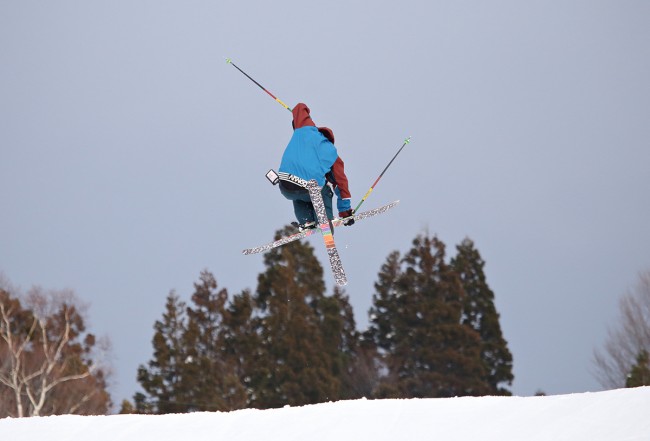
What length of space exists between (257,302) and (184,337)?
3670 mm

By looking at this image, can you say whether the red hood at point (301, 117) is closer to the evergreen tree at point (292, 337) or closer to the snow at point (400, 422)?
the snow at point (400, 422)

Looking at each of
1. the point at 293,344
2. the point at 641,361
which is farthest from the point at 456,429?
the point at 293,344

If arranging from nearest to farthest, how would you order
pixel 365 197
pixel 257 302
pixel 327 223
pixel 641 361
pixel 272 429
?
pixel 272 429, pixel 327 223, pixel 365 197, pixel 641 361, pixel 257 302

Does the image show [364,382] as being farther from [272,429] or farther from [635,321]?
[272,429]

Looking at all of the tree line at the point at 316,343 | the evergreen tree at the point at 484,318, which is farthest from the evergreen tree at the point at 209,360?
the evergreen tree at the point at 484,318

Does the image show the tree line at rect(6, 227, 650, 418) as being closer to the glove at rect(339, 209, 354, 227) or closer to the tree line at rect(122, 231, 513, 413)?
the tree line at rect(122, 231, 513, 413)

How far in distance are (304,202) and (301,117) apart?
113cm

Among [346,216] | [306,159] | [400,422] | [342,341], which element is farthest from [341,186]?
[342,341]

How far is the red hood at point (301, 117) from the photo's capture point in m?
11.6

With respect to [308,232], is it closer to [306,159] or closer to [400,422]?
[306,159]

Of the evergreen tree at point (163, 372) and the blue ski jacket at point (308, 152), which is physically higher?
the evergreen tree at point (163, 372)

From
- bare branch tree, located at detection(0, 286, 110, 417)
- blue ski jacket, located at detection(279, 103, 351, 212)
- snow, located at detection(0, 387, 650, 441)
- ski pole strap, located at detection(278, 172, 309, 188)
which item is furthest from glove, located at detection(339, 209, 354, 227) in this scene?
bare branch tree, located at detection(0, 286, 110, 417)

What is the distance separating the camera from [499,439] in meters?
9.49

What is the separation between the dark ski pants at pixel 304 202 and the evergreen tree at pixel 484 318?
37286 mm
